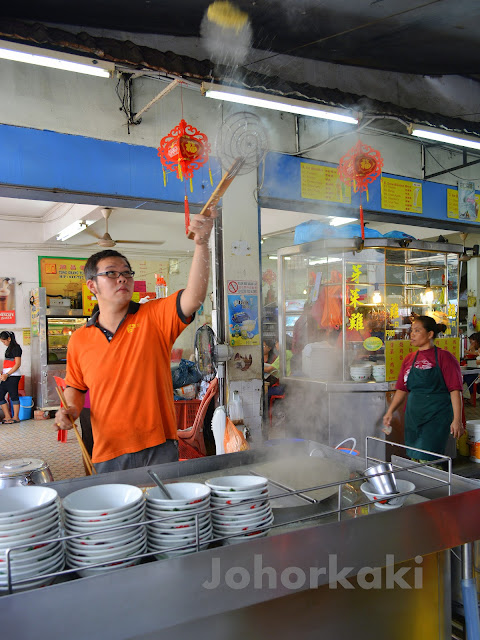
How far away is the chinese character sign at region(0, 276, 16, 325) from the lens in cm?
1003

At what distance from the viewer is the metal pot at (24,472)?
2371mm

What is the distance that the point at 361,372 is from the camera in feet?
16.7

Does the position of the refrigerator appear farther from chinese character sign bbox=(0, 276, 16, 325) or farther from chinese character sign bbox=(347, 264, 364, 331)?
chinese character sign bbox=(347, 264, 364, 331)

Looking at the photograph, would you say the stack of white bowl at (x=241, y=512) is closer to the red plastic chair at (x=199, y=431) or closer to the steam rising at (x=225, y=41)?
the red plastic chair at (x=199, y=431)

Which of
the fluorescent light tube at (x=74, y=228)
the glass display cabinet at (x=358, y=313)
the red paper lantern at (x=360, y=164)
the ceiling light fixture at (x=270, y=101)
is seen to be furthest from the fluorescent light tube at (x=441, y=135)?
the fluorescent light tube at (x=74, y=228)

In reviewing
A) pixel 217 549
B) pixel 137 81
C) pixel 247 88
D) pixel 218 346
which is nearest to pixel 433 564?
pixel 217 549

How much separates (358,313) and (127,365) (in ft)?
11.7

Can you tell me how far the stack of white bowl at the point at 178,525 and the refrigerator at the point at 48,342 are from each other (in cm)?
873

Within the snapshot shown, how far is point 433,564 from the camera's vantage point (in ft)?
5.14

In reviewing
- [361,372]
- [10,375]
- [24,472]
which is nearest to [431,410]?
[361,372]

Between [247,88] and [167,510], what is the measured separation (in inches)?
130

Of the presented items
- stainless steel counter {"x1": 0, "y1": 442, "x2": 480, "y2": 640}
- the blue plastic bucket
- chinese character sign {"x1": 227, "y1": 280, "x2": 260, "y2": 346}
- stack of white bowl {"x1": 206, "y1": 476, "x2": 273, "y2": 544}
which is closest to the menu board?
the blue plastic bucket

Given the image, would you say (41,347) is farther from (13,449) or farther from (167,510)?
(167,510)

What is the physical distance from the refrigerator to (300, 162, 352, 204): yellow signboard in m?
6.33
